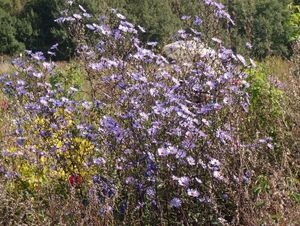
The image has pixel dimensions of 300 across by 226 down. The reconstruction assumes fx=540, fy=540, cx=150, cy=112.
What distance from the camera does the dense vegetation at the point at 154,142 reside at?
2.96 m

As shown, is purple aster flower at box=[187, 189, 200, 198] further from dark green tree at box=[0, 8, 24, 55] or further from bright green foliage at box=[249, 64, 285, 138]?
dark green tree at box=[0, 8, 24, 55]

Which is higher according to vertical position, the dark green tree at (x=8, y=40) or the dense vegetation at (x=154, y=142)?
the dense vegetation at (x=154, y=142)

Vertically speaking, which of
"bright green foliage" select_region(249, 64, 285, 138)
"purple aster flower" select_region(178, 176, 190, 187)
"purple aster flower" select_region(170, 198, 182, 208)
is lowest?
"bright green foliage" select_region(249, 64, 285, 138)

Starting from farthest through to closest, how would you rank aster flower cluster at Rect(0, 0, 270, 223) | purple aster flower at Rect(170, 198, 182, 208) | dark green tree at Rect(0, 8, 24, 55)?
1. dark green tree at Rect(0, 8, 24, 55)
2. aster flower cluster at Rect(0, 0, 270, 223)
3. purple aster flower at Rect(170, 198, 182, 208)

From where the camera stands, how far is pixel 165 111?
3.03 meters

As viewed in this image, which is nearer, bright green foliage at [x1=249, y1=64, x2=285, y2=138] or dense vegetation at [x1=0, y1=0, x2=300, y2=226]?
dense vegetation at [x1=0, y1=0, x2=300, y2=226]

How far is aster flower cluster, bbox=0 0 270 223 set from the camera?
3.04 meters

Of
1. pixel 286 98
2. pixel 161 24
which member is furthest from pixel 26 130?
pixel 161 24

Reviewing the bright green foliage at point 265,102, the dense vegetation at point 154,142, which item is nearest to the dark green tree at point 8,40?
the dense vegetation at point 154,142

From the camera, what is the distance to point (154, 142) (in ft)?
10.1

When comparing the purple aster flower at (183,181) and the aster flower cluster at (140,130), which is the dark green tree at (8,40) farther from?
the purple aster flower at (183,181)

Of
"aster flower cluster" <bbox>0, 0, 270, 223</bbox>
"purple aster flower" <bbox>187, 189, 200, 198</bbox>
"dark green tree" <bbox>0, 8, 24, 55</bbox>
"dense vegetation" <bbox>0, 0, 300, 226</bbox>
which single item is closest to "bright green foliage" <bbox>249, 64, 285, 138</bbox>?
"dense vegetation" <bbox>0, 0, 300, 226</bbox>

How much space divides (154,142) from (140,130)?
0.68 feet

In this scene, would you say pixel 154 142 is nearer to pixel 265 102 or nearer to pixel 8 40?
pixel 265 102
